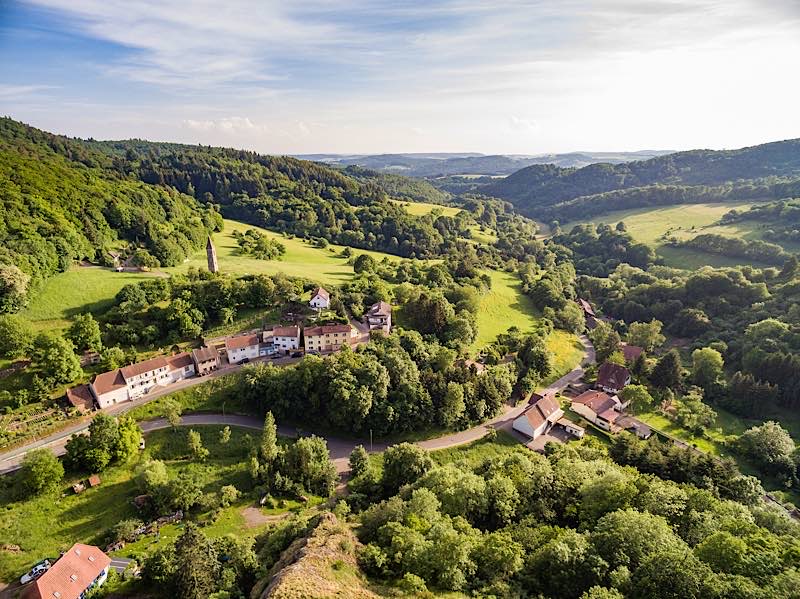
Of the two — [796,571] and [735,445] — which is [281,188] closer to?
[735,445]

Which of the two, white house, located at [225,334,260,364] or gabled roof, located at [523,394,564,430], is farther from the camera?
white house, located at [225,334,260,364]

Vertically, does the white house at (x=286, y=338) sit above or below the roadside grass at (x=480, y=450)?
above

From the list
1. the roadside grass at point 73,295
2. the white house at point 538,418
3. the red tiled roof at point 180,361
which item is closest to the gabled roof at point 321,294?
the red tiled roof at point 180,361

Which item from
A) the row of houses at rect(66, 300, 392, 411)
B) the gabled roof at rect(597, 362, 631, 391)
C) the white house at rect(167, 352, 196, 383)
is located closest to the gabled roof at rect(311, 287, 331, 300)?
the row of houses at rect(66, 300, 392, 411)

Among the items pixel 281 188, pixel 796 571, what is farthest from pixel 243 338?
pixel 281 188

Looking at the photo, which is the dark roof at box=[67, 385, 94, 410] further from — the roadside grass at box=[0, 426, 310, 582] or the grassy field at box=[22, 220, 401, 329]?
the grassy field at box=[22, 220, 401, 329]

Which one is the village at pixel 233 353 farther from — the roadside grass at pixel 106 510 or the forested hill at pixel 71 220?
the forested hill at pixel 71 220

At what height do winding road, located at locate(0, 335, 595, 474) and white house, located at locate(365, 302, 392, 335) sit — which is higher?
white house, located at locate(365, 302, 392, 335)
